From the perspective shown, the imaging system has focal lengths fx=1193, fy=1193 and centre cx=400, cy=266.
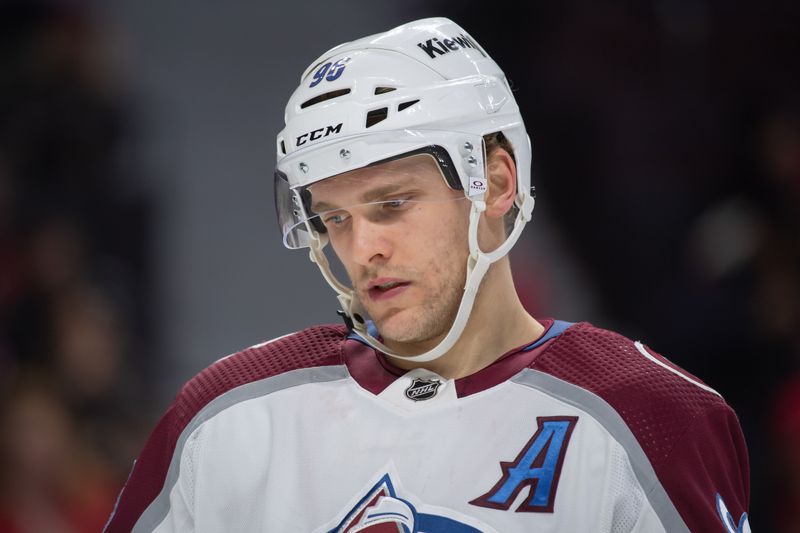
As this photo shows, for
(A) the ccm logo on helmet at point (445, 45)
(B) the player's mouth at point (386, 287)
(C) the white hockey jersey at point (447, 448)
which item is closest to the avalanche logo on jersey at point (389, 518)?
(C) the white hockey jersey at point (447, 448)

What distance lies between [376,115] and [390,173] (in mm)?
88

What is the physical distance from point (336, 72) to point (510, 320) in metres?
0.46

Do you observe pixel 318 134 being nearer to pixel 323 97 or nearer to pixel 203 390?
pixel 323 97

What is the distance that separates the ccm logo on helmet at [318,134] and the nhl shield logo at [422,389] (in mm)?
391

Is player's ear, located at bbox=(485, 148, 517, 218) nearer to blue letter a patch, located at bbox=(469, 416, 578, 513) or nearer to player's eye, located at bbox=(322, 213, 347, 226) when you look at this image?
player's eye, located at bbox=(322, 213, 347, 226)

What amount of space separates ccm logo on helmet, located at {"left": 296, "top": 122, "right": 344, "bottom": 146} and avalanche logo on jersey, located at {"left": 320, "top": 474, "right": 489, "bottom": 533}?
50cm

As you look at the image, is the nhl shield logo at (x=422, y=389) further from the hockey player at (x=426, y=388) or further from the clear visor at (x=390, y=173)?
the clear visor at (x=390, y=173)

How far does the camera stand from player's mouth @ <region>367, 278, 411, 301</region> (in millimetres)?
1747

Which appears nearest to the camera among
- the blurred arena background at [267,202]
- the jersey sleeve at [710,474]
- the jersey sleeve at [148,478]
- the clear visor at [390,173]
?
the jersey sleeve at [710,474]

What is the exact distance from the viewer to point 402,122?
5.65 ft

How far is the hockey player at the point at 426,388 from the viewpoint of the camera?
1635 millimetres

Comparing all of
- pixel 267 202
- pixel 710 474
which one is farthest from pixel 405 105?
pixel 267 202

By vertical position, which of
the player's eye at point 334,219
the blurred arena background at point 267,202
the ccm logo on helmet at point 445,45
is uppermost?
the ccm logo on helmet at point 445,45

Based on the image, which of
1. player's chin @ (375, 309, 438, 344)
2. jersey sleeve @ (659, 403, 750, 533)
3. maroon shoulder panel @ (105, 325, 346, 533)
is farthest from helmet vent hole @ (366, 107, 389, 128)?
jersey sleeve @ (659, 403, 750, 533)
